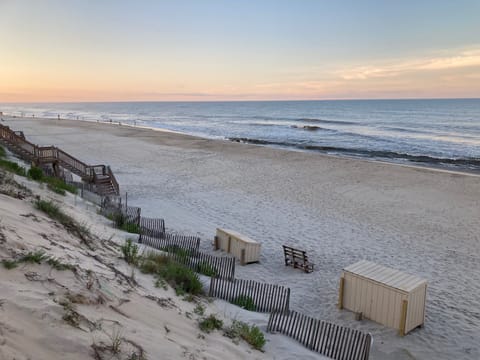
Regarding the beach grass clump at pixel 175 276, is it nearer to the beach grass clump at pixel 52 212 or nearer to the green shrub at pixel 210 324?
the green shrub at pixel 210 324

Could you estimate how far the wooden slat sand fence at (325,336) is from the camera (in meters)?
7.02

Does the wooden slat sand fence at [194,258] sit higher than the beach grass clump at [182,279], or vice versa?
the beach grass clump at [182,279]

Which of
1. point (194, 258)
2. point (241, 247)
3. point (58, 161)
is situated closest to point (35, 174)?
point (58, 161)

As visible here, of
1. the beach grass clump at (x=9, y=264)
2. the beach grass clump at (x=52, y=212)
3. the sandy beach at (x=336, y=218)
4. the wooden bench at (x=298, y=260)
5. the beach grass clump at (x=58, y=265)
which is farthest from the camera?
the wooden bench at (x=298, y=260)

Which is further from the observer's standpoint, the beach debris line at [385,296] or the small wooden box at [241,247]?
the small wooden box at [241,247]

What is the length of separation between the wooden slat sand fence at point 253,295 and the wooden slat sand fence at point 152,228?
4.88 m

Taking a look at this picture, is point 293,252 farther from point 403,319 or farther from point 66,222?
point 66,222

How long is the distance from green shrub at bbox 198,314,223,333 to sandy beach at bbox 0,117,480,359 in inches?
28.5

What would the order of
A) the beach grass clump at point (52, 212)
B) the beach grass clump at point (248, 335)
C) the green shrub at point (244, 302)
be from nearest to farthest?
the beach grass clump at point (248, 335) → the green shrub at point (244, 302) → the beach grass clump at point (52, 212)

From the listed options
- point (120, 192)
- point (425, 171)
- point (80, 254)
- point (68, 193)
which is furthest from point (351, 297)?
point (425, 171)

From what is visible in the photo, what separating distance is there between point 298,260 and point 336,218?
6495 mm

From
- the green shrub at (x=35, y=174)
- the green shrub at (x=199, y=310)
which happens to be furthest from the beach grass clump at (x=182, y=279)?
the green shrub at (x=35, y=174)

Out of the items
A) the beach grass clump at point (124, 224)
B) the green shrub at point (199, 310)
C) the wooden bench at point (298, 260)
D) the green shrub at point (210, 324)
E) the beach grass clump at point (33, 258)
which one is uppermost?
the beach grass clump at point (33, 258)

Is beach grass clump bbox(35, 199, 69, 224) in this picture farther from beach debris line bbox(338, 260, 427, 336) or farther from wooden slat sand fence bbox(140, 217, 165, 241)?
beach debris line bbox(338, 260, 427, 336)
